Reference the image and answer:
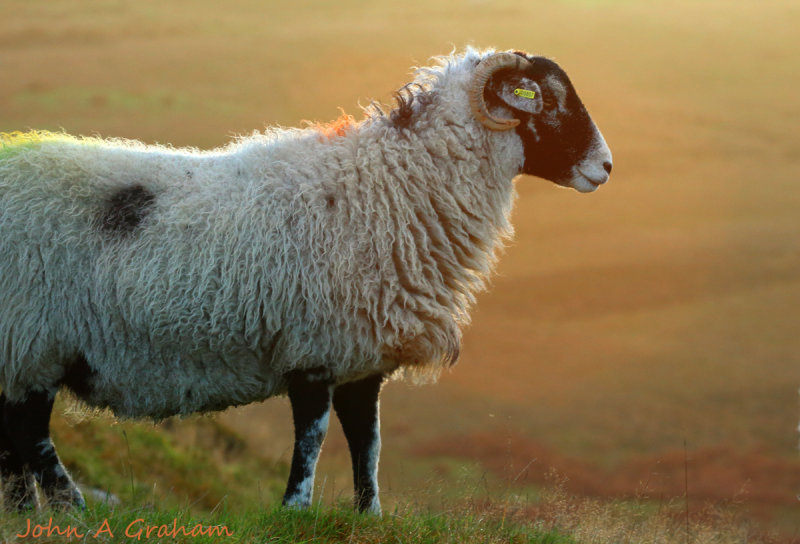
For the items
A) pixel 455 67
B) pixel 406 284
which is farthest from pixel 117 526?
pixel 455 67

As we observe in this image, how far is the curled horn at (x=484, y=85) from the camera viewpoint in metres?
7.27

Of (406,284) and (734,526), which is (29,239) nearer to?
(406,284)

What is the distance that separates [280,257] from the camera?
6863 millimetres

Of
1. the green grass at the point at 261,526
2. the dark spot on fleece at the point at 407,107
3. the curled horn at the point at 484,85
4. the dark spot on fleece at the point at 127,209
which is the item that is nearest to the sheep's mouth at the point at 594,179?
the curled horn at the point at 484,85

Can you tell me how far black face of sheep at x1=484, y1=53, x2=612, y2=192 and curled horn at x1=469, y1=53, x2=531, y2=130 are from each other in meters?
0.09

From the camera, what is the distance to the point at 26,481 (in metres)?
7.61

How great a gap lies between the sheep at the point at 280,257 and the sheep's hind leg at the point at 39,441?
0.05 feet

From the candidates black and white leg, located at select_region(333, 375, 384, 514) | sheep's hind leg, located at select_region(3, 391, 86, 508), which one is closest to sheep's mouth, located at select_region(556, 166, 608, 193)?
black and white leg, located at select_region(333, 375, 384, 514)

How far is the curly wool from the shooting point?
6.86m

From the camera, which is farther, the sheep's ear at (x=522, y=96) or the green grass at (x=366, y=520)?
the sheep's ear at (x=522, y=96)

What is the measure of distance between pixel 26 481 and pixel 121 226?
2458mm

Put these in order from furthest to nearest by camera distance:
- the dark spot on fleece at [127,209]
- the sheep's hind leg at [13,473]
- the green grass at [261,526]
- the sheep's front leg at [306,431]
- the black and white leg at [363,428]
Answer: the sheep's hind leg at [13,473]
the black and white leg at [363,428]
the dark spot on fleece at [127,209]
the sheep's front leg at [306,431]
the green grass at [261,526]

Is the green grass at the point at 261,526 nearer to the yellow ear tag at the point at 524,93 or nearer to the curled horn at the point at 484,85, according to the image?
the curled horn at the point at 484,85

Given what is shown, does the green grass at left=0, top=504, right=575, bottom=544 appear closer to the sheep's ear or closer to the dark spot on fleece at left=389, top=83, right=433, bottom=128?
the dark spot on fleece at left=389, top=83, right=433, bottom=128
